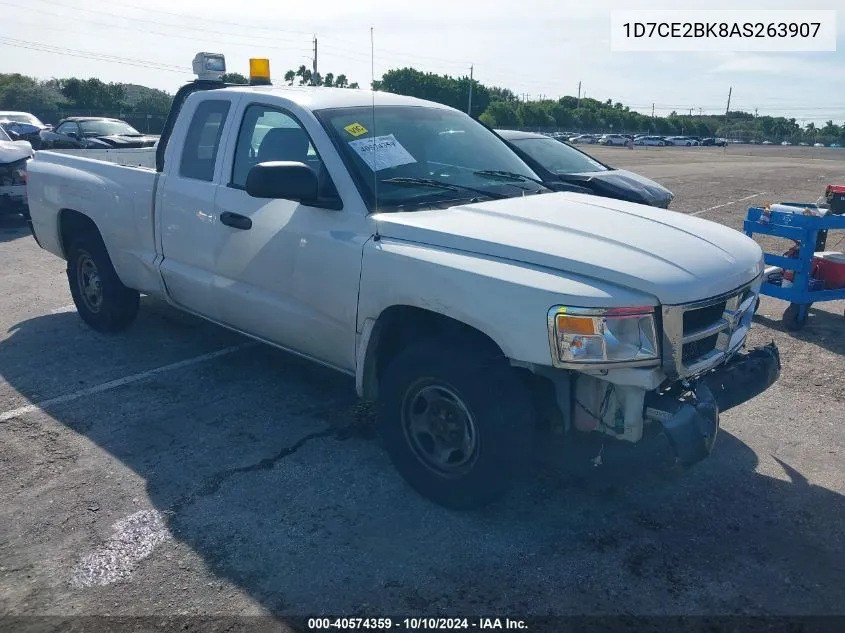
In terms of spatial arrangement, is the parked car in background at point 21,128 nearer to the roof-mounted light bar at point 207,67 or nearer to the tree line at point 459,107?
the tree line at point 459,107

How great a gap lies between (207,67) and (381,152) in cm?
206

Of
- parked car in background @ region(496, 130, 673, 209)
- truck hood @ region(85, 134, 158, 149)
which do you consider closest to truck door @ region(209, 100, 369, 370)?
parked car in background @ region(496, 130, 673, 209)

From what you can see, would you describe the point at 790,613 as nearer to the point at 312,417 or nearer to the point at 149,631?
the point at 149,631

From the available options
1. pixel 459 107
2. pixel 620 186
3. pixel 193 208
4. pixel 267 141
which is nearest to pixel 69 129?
pixel 620 186

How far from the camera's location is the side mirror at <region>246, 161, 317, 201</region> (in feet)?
→ 11.7

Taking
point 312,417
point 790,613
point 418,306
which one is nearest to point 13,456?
point 312,417

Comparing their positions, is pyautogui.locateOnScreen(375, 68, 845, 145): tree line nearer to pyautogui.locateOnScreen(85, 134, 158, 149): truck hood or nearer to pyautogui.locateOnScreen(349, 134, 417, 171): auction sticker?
pyautogui.locateOnScreen(85, 134, 158, 149): truck hood

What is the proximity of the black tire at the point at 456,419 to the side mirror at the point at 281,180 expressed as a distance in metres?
0.95

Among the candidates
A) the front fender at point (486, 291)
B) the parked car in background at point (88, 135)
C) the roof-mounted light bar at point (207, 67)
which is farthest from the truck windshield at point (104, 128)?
the front fender at point (486, 291)

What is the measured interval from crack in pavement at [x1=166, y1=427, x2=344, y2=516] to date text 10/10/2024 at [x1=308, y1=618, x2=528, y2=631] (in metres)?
1.10

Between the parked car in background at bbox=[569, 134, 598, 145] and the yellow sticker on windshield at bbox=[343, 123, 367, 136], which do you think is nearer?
the yellow sticker on windshield at bbox=[343, 123, 367, 136]

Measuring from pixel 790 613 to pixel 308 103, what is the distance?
341 centimetres

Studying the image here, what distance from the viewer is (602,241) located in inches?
130

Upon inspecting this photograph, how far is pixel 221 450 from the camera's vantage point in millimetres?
4098
